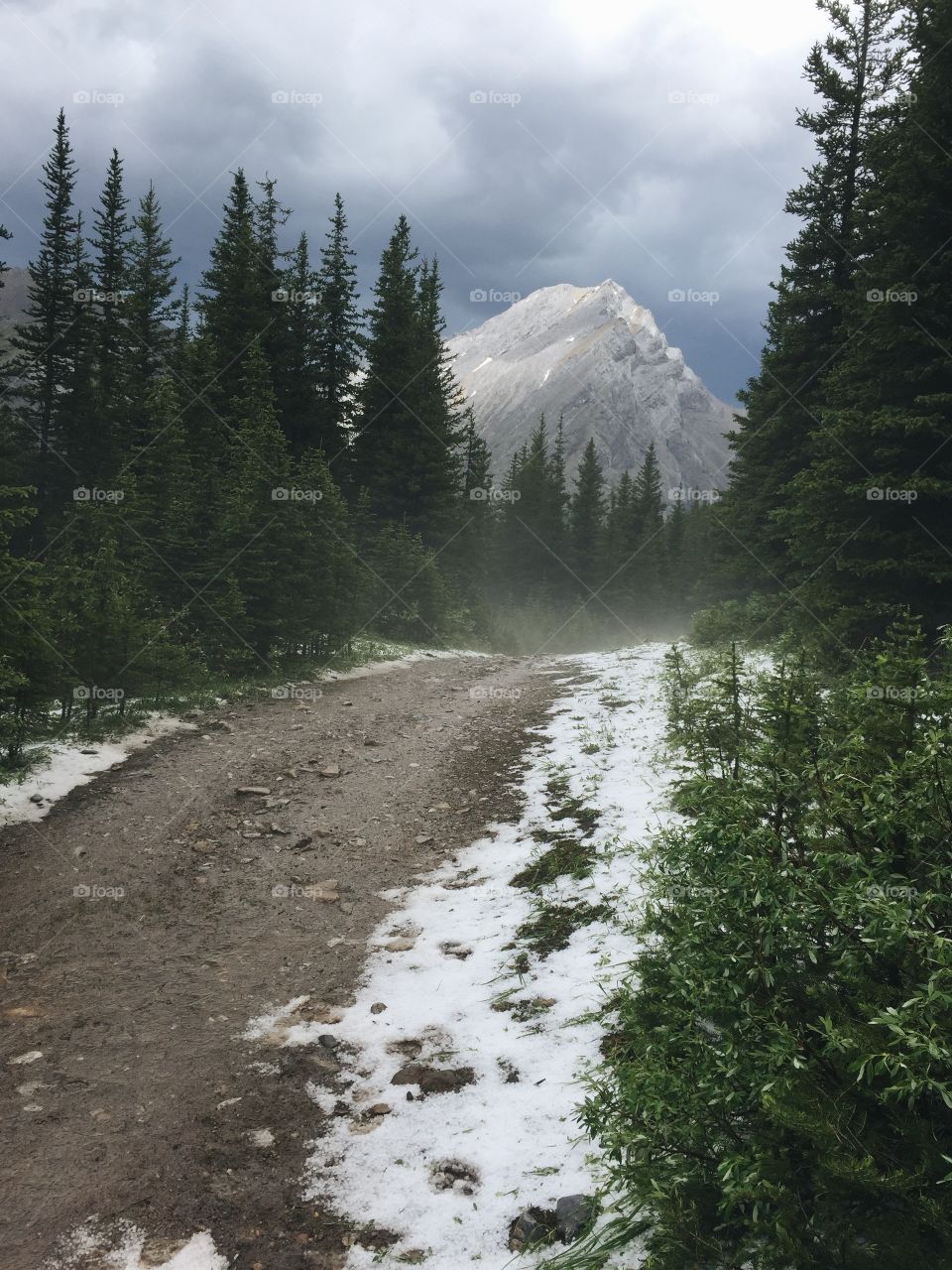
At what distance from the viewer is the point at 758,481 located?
25.0 meters

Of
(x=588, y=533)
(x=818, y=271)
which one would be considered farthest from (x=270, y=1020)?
(x=588, y=533)

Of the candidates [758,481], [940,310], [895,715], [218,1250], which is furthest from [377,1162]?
[758,481]

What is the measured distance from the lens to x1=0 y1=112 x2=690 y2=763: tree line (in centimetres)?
1118

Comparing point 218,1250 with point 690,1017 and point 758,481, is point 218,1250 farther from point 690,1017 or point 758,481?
point 758,481

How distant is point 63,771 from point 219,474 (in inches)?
493

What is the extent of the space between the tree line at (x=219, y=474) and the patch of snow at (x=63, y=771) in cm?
54

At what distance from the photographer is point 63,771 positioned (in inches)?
371

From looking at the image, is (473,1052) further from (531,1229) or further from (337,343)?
(337,343)

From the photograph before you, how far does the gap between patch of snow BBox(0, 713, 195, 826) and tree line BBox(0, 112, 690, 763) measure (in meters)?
0.54

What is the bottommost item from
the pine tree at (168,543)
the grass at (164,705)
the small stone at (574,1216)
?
the small stone at (574,1216)

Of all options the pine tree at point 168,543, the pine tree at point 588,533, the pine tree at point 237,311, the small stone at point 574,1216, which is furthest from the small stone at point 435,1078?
the pine tree at point 588,533

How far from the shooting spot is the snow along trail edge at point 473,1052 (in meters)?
3.49

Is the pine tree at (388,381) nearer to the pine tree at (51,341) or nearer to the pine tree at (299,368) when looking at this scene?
the pine tree at (299,368)

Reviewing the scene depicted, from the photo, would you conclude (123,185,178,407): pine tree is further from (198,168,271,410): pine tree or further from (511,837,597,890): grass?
(511,837,597,890): grass
